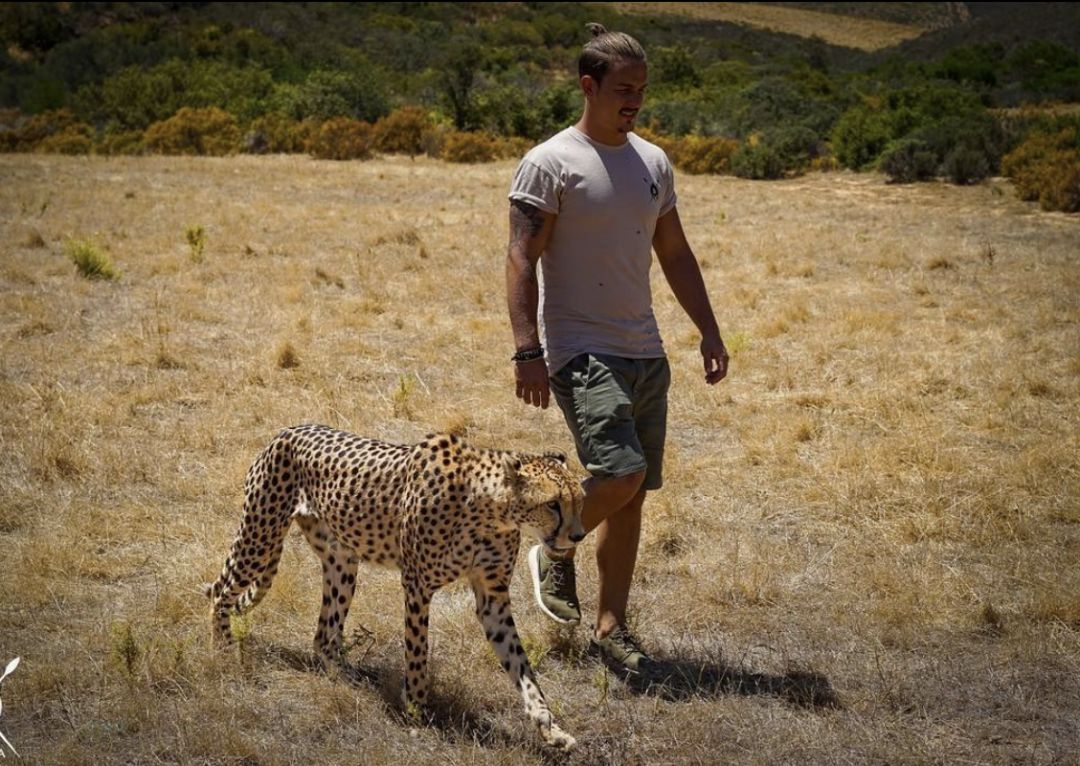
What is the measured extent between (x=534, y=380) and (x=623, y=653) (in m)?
1.16

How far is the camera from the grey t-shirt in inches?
165

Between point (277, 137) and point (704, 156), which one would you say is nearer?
point (704, 156)

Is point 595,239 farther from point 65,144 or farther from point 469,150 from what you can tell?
point 65,144

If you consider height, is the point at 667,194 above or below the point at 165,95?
below

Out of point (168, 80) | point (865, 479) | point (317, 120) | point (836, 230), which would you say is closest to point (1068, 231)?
point (836, 230)

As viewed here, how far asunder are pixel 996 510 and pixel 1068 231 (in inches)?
403

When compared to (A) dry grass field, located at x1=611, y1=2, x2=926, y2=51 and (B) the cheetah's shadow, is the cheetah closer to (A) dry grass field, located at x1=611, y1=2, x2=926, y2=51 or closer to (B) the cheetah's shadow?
(B) the cheetah's shadow

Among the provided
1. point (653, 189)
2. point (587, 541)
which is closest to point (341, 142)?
point (587, 541)

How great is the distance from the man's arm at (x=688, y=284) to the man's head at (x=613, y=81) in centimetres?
58

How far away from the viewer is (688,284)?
4.75 metres

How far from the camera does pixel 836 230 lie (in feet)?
50.6

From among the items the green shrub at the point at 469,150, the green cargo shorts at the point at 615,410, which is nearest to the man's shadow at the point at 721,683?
the green cargo shorts at the point at 615,410

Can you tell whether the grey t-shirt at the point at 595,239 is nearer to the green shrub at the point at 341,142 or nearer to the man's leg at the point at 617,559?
the man's leg at the point at 617,559

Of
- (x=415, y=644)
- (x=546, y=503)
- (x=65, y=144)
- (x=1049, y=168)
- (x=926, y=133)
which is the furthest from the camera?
(x=65, y=144)
